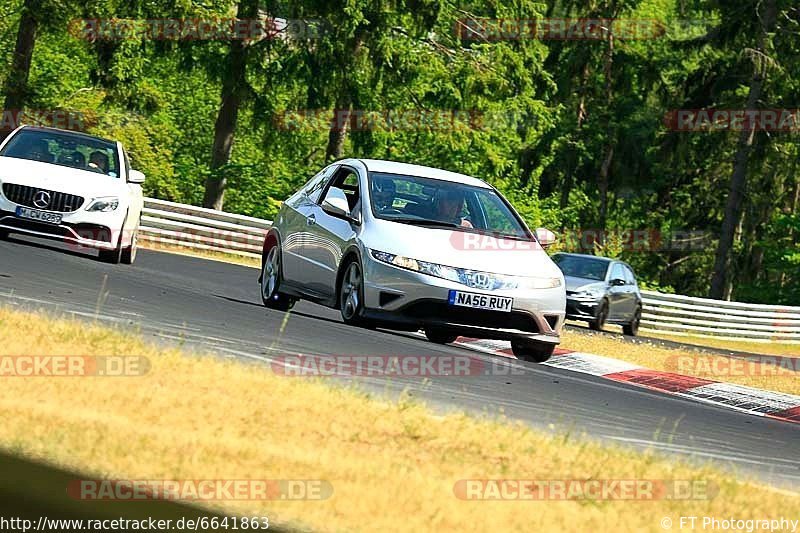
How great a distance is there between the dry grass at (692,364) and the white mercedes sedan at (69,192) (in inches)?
243

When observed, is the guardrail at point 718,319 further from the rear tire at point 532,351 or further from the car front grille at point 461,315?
the car front grille at point 461,315

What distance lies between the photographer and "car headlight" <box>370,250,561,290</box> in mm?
13117

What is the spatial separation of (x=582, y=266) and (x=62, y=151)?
47.4 feet

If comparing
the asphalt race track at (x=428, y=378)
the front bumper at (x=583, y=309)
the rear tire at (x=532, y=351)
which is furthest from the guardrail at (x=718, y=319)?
the rear tire at (x=532, y=351)

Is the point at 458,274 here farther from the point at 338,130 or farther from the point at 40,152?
the point at 338,130

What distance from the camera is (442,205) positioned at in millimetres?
14320

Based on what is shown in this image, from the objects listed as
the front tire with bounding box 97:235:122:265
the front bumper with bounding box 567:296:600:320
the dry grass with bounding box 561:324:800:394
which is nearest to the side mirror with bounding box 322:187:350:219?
the front tire with bounding box 97:235:122:265

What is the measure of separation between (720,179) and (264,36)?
27.6 metres

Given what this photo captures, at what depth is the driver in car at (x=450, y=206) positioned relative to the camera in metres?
14.2

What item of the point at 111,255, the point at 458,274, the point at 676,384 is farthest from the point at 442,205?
the point at 111,255

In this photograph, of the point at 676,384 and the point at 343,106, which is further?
the point at 343,106

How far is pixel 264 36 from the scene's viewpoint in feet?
119

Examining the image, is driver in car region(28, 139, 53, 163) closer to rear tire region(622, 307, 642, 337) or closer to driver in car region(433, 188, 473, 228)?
driver in car region(433, 188, 473, 228)

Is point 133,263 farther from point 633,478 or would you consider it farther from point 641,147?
point 641,147
